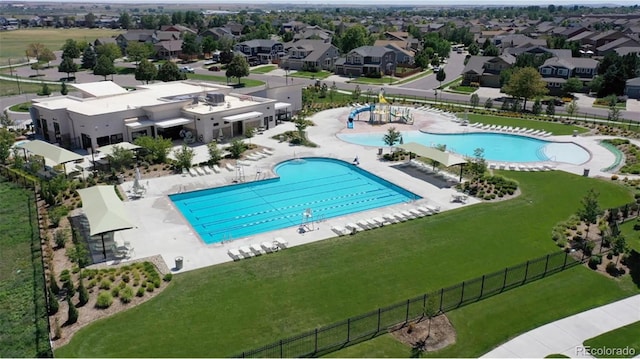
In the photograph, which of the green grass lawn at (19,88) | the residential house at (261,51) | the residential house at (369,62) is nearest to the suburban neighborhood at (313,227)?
the green grass lawn at (19,88)

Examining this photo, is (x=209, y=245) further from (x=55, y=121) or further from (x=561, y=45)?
Result: (x=561, y=45)

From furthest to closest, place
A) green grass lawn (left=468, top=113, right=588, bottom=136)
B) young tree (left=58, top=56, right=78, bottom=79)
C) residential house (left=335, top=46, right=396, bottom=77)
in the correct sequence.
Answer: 1. residential house (left=335, top=46, right=396, bottom=77)
2. young tree (left=58, top=56, right=78, bottom=79)
3. green grass lawn (left=468, top=113, right=588, bottom=136)

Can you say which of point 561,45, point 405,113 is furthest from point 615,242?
point 561,45

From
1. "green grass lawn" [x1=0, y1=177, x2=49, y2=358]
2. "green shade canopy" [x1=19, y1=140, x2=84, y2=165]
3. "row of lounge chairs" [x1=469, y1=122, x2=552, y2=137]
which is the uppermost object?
"green shade canopy" [x1=19, y1=140, x2=84, y2=165]

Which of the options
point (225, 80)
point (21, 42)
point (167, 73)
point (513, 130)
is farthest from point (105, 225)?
point (21, 42)

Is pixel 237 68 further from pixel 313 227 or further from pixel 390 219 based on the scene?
pixel 390 219

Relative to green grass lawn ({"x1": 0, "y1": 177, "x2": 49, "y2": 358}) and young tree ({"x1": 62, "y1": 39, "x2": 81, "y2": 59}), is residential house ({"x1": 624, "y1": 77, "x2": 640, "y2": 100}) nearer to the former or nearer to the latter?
green grass lawn ({"x1": 0, "y1": 177, "x2": 49, "y2": 358})

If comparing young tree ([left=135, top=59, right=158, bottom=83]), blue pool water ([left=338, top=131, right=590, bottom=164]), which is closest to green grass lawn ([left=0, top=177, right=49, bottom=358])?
blue pool water ([left=338, top=131, right=590, bottom=164])

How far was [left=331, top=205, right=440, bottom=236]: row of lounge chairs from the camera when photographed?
31.6 m

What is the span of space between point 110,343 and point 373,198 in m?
22.3

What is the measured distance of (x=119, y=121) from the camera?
47.9 meters

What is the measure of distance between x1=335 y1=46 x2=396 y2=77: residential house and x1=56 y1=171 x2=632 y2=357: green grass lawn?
65869 millimetres

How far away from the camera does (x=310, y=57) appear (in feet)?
342

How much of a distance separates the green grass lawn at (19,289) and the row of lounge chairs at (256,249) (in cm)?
979
